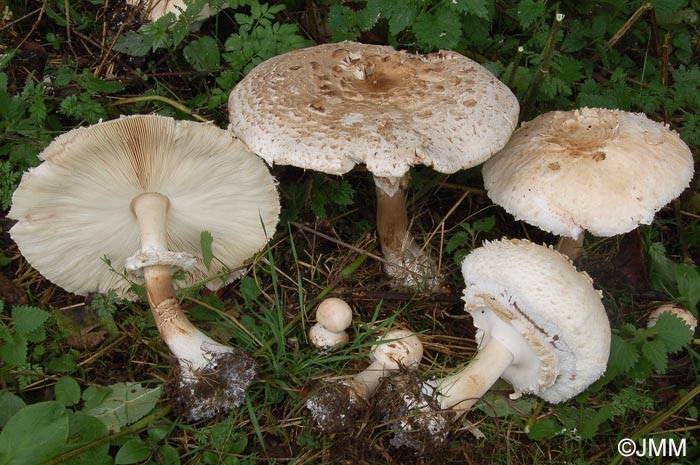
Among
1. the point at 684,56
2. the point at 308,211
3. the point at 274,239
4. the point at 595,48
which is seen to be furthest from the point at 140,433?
the point at 684,56

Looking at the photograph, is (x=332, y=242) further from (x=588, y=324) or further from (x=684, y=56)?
(x=684, y=56)

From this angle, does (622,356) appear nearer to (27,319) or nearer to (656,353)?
(656,353)

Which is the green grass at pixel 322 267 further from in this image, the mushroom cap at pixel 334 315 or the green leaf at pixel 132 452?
the mushroom cap at pixel 334 315

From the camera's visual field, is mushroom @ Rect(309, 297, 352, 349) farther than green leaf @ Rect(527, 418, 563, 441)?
Yes

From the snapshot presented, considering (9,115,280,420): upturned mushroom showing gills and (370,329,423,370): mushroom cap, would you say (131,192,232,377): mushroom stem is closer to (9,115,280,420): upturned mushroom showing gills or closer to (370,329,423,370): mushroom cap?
(9,115,280,420): upturned mushroom showing gills

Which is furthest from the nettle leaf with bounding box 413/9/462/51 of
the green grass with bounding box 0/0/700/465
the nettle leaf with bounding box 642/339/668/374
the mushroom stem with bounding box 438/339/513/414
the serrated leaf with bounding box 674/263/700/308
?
the nettle leaf with bounding box 642/339/668/374
